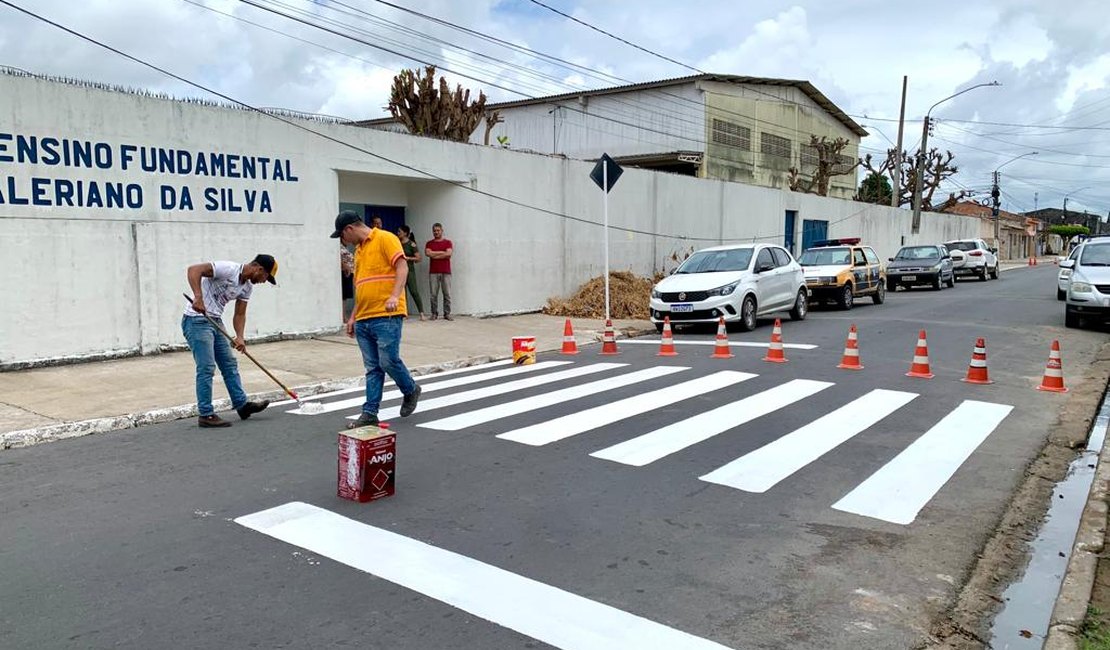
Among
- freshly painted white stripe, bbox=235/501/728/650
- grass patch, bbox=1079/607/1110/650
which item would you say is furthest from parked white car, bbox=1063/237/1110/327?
freshly painted white stripe, bbox=235/501/728/650

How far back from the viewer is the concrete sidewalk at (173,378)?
25.1 feet

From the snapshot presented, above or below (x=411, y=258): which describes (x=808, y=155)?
above

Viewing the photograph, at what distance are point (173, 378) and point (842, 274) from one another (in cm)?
1575

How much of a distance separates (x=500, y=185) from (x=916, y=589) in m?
14.3

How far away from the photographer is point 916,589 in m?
3.98

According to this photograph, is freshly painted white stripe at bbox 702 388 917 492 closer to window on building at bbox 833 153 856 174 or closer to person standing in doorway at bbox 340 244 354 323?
person standing in doorway at bbox 340 244 354 323

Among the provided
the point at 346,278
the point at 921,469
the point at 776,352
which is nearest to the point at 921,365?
the point at 776,352

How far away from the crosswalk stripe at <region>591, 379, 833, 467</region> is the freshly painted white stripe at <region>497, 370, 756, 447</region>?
1.82ft

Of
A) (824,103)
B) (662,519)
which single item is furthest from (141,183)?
(824,103)

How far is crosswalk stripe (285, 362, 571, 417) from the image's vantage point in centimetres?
835

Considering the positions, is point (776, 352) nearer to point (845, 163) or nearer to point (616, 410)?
point (616, 410)

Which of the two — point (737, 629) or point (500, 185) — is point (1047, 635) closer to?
point (737, 629)

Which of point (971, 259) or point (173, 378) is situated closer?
point (173, 378)

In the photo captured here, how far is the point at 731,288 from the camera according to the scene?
14.5 meters
